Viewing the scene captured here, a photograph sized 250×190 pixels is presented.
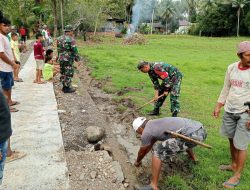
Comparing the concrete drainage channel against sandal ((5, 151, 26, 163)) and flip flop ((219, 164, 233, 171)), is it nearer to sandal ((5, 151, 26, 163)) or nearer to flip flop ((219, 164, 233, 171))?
sandal ((5, 151, 26, 163))

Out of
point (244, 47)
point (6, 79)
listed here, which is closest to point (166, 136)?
point (244, 47)

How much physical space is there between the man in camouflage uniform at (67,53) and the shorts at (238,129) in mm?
5597

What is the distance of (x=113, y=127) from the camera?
23.8 ft

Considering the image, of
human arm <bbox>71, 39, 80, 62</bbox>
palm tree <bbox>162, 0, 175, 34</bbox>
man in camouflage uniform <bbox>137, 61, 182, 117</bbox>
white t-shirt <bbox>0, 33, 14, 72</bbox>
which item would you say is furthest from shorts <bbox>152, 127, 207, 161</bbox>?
palm tree <bbox>162, 0, 175, 34</bbox>

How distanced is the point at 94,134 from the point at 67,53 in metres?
3.73

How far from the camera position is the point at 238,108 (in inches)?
169

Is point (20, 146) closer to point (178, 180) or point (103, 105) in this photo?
point (178, 180)

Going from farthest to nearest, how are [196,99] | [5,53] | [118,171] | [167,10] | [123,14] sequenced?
[167,10] < [123,14] < [196,99] < [5,53] < [118,171]

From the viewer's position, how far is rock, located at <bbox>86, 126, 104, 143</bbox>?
598 centimetres

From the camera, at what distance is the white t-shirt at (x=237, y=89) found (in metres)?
4.21

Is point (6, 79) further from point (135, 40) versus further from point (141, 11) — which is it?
point (141, 11)

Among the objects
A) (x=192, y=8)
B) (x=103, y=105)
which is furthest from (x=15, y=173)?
(x=192, y=8)

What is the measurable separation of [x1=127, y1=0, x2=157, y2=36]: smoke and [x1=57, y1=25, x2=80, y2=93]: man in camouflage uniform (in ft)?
160

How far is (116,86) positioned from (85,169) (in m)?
6.27
